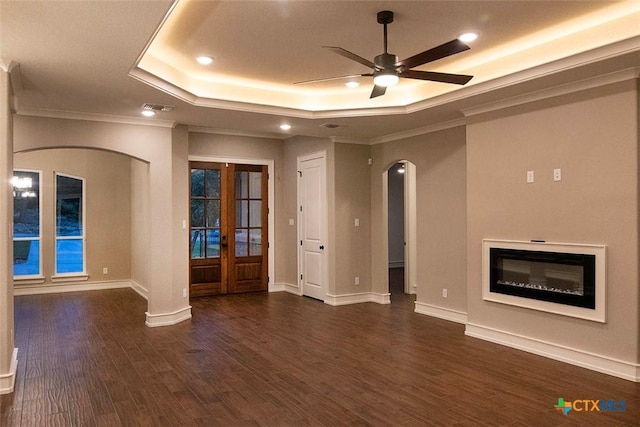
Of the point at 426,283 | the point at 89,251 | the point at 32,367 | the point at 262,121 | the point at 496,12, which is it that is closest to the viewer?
the point at 496,12

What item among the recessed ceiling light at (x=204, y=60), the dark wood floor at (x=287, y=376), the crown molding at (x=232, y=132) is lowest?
the dark wood floor at (x=287, y=376)

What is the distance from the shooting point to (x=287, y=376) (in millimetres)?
4035

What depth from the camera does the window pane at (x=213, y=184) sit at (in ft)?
25.7

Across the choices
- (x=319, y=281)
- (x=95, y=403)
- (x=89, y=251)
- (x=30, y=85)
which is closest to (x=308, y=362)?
(x=95, y=403)

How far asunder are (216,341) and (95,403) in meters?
1.74

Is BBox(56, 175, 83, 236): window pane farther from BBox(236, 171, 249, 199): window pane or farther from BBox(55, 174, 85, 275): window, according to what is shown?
BBox(236, 171, 249, 199): window pane

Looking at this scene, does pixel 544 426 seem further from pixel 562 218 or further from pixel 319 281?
pixel 319 281

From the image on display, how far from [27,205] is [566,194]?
873 cm

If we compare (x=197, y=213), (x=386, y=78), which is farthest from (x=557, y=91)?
(x=197, y=213)

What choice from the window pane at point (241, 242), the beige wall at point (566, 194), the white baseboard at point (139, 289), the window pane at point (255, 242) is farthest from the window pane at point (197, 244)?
the beige wall at point (566, 194)

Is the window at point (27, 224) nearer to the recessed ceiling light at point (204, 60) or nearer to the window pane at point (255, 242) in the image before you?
the window pane at point (255, 242)

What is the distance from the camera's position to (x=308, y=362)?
441 cm

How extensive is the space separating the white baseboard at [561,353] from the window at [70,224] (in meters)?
7.27

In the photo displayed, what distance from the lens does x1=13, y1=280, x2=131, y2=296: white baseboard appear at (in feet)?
26.8
